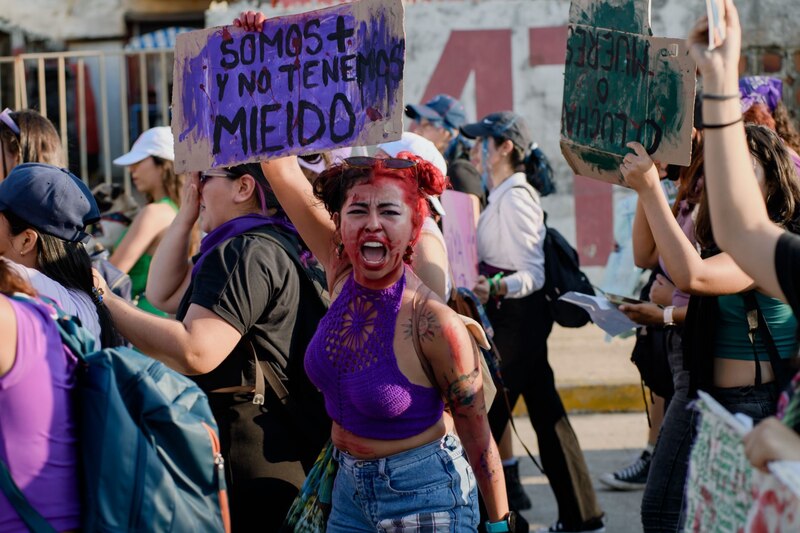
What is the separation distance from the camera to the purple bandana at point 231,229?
371 centimetres

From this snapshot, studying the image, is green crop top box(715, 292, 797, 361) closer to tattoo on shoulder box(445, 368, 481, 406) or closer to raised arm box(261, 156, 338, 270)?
tattoo on shoulder box(445, 368, 481, 406)

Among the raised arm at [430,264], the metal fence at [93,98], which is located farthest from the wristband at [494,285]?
the metal fence at [93,98]

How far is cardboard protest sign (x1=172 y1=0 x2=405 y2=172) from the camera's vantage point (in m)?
3.35

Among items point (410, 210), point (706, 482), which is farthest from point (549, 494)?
point (706, 482)

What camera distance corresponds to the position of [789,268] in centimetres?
230

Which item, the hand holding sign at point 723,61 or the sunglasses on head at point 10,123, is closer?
the hand holding sign at point 723,61

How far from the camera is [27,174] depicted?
3.54 m

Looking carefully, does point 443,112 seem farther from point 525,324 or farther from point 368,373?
point 368,373

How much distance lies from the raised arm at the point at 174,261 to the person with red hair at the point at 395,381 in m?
1.09

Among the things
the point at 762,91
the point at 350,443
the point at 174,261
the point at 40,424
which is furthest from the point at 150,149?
the point at 40,424

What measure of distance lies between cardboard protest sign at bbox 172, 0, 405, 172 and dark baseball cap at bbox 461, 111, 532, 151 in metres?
2.92

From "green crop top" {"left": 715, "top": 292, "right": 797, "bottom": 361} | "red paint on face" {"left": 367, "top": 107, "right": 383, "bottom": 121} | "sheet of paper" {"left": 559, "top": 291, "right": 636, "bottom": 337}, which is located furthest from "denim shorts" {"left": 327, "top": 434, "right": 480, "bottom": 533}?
"sheet of paper" {"left": 559, "top": 291, "right": 636, "bottom": 337}

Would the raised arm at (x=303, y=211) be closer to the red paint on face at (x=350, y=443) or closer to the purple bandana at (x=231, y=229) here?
the purple bandana at (x=231, y=229)

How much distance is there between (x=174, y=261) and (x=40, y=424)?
184 centimetres
